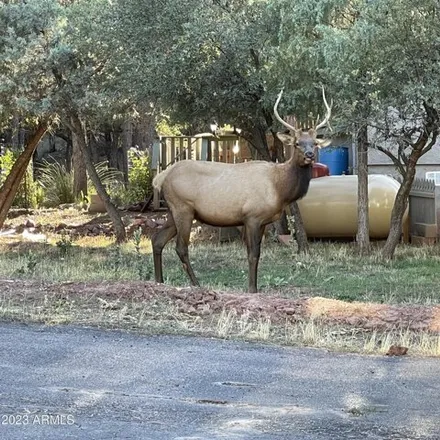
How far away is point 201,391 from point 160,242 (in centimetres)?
709

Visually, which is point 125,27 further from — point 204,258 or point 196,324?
point 196,324

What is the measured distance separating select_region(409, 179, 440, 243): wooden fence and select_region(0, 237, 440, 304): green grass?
67 cm

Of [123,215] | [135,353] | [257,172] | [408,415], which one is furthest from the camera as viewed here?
[123,215]

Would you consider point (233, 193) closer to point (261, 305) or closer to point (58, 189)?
point (261, 305)

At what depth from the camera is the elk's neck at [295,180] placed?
44.7 ft

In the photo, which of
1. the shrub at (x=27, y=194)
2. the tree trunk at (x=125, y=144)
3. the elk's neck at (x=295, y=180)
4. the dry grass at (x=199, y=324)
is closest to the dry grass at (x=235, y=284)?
the dry grass at (x=199, y=324)

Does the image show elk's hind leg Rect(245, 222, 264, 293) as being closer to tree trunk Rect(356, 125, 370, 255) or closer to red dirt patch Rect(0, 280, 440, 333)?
red dirt patch Rect(0, 280, 440, 333)

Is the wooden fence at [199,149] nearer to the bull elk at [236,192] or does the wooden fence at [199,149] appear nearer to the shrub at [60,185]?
the shrub at [60,185]

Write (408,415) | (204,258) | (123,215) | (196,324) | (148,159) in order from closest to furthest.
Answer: (408,415) < (196,324) < (204,258) < (123,215) < (148,159)

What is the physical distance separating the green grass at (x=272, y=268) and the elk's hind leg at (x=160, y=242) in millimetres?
311

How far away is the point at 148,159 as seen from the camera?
2847 centimetres

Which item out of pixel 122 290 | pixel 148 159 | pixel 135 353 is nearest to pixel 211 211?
pixel 122 290

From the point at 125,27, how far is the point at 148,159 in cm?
1171

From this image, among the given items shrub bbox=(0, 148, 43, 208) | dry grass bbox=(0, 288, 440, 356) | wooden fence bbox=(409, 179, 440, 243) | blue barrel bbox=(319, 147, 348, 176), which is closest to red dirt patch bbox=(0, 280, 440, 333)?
dry grass bbox=(0, 288, 440, 356)
